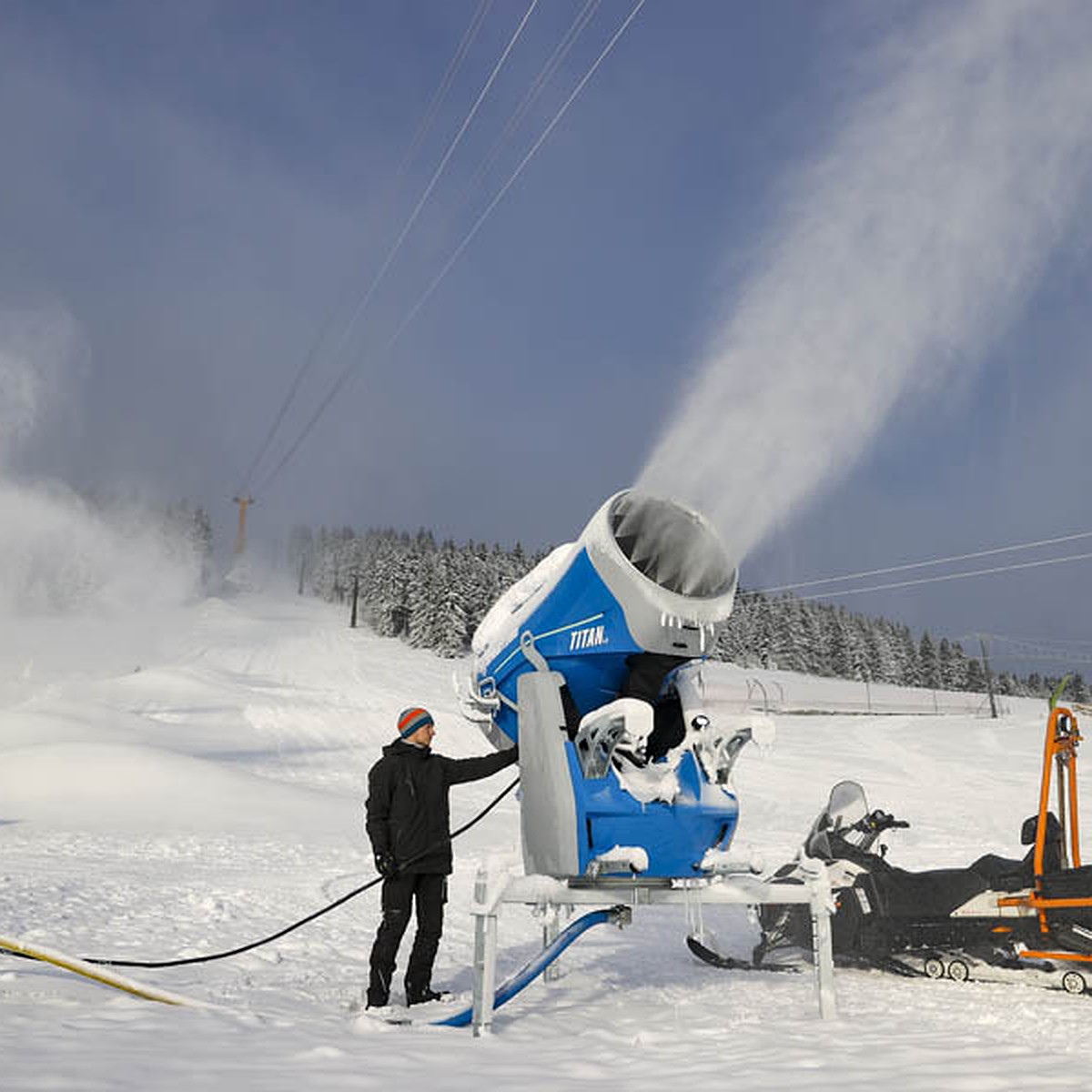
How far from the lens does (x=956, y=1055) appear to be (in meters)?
4.62

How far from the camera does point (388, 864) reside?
6.00 meters

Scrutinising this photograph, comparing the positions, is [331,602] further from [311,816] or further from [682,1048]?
[682,1048]

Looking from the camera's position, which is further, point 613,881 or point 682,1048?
point 613,881

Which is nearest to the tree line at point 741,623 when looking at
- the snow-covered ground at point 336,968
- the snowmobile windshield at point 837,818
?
the snow-covered ground at point 336,968

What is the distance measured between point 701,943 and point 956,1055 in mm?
3938

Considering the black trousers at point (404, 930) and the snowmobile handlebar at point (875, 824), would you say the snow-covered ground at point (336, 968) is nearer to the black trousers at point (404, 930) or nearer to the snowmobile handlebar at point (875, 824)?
the black trousers at point (404, 930)

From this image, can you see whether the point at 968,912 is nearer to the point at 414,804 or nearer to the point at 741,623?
the point at 414,804

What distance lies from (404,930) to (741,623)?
98.6 meters

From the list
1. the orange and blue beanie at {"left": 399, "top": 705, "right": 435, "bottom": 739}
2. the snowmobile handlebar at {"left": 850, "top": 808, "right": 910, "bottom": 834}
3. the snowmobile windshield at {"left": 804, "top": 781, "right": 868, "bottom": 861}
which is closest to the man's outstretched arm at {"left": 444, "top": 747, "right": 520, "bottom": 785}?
the orange and blue beanie at {"left": 399, "top": 705, "right": 435, "bottom": 739}

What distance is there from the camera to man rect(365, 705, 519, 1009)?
19.8ft

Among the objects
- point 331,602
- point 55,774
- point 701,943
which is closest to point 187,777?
point 55,774

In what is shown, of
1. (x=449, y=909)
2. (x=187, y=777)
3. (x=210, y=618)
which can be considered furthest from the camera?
(x=210, y=618)

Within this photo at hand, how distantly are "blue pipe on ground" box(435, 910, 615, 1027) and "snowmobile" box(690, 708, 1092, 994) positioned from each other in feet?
7.02

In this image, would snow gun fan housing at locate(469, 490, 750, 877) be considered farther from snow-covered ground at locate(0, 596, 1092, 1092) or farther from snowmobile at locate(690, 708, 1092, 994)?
snowmobile at locate(690, 708, 1092, 994)
